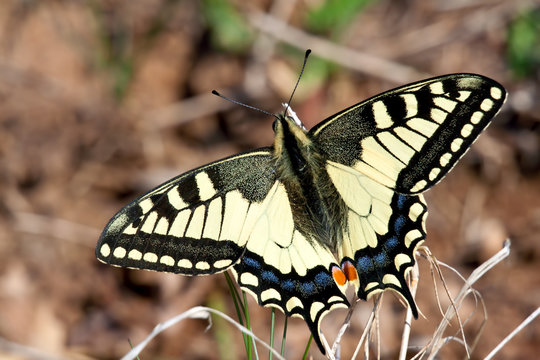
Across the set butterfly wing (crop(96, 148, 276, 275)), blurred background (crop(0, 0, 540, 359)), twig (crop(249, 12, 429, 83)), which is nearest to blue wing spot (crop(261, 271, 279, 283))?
butterfly wing (crop(96, 148, 276, 275))

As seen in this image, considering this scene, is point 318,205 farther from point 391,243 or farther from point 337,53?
point 337,53

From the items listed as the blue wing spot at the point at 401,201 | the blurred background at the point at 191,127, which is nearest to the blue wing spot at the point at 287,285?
the blue wing spot at the point at 401,201

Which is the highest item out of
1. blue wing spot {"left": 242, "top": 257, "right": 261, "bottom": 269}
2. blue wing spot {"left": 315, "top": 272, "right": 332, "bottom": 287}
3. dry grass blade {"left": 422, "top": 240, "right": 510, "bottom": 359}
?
blue wing spot {"left": 242, "top": 257, "right": 261, "bottom": 269}

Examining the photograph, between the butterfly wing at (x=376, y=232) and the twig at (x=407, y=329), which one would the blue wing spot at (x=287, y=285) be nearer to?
the butterfly wing at (x=376, y=232)

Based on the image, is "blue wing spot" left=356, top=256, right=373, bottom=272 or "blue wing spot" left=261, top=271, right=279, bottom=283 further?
"blue wing spot" left=261, top=271, right=279, bottom=283

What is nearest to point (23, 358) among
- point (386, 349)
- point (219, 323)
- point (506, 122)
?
point (219, 323)

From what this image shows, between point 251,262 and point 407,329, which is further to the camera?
point 251,262

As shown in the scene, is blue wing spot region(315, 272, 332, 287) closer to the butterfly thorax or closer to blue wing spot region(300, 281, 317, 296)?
blue wing spot region(300, 281, 317, 296)

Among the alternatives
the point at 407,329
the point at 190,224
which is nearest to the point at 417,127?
the point at 407,329
